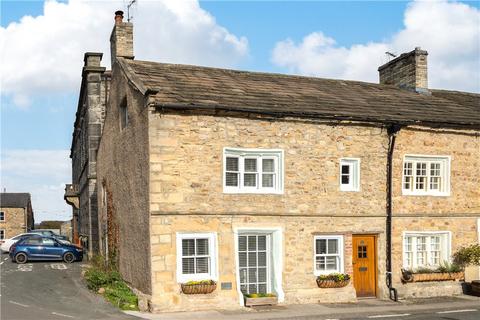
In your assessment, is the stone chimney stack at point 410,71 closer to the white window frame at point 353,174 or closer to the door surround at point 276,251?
the white window frame at point 353,174

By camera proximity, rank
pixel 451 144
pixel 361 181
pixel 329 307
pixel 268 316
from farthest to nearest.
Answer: pixel 451 144
pixel 361 181
pixel 329 307
pixel 268 316

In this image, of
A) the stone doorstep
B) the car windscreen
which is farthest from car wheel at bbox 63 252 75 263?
the stone doorstep

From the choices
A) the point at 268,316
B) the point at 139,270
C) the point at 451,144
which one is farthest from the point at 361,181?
the point at 139,270

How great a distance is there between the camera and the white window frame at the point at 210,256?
15.9m

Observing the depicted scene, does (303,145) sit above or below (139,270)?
above

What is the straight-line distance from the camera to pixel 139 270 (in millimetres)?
17031

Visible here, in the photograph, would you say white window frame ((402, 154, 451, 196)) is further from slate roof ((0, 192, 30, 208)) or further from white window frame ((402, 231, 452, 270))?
slate roof ((0, 192, 30, 208))

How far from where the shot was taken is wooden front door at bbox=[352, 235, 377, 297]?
1848 cm

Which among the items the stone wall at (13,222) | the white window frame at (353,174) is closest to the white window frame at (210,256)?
the white window frame at (353,174)

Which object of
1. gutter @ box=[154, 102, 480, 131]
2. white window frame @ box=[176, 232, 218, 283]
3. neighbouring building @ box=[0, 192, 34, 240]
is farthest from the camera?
neighbouring building @ box=[0, 192, 34, 240]

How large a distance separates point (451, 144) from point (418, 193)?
2219 millimetres

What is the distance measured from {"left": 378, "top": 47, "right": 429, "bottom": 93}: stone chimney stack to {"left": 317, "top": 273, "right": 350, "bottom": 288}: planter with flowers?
9.66 metres

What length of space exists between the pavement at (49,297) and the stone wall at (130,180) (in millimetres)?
1459

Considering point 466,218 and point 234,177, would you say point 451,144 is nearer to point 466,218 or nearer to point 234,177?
point 466,218
